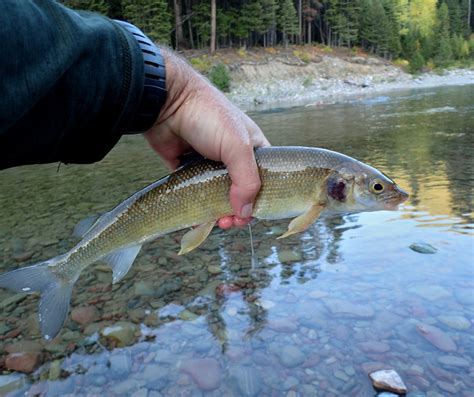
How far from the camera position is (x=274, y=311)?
4.15 meters

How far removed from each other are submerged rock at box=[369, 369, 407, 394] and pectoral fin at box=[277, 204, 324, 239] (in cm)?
126

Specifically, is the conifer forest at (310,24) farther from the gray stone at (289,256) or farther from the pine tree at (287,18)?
the gray stone at (289,256)

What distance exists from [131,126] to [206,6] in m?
54.6

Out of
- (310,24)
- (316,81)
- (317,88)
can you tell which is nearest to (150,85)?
(317,88)

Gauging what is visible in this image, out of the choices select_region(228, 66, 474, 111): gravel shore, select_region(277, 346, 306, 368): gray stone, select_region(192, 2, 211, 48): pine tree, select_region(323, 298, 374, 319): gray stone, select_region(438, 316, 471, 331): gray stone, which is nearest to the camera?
select_region(277, 346, 306, 368): gray stone

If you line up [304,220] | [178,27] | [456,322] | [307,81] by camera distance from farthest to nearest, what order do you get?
[178,27] < [307,81] < [456,322] < [304,220]

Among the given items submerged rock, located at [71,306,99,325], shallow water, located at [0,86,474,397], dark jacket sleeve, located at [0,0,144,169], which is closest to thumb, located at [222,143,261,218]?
dark jacket sleeve, located at [0,0,144,169]

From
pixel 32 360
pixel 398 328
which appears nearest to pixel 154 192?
pixel 32 360

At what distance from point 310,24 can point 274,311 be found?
73.3m

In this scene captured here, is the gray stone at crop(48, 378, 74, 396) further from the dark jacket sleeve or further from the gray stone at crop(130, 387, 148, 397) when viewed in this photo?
the dark jacket sleeve

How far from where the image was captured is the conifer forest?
47.2 metres

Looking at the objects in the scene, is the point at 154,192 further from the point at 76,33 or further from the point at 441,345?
the point at 441,345

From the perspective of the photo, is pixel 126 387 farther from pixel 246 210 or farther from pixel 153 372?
pixel 246 210

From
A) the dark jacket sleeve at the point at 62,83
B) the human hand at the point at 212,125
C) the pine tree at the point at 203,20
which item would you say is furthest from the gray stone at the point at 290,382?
the pine tree at the point at 203,20
